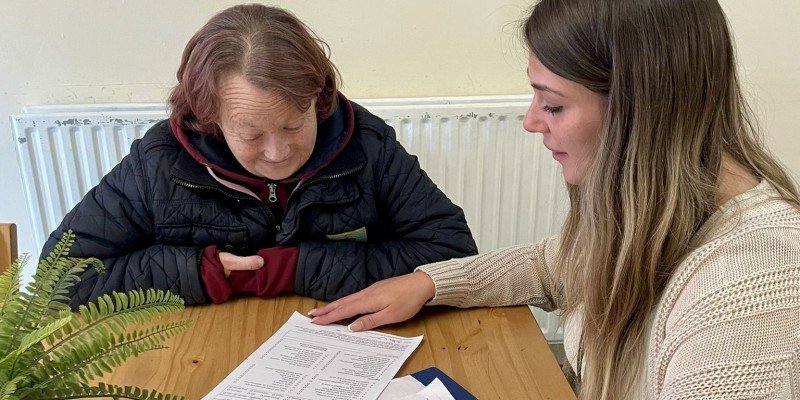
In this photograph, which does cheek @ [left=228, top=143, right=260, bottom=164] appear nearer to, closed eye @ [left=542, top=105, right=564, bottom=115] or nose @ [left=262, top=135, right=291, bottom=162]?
nose @ [left=262, top=135, right=291, bottom=162]

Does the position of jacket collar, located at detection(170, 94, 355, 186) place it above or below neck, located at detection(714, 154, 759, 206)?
below

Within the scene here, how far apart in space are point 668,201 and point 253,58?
0.69 meters

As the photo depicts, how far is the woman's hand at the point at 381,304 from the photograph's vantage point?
1.19 m

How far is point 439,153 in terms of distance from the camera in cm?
202

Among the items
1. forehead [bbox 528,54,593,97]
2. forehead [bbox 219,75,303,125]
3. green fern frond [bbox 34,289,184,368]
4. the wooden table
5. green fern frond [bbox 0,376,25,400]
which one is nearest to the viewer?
green fern frond [bbox 0,376,25,400]

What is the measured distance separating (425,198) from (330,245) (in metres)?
0.22

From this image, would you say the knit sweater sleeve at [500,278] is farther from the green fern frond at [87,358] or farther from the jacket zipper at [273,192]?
the green fern frond at [87,358]

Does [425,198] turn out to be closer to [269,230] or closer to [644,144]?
[269,230]

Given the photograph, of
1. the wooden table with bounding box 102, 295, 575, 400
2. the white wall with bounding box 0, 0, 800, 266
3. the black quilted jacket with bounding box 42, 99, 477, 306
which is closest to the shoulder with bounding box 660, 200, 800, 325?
the wooden table with bounding box 102, 295, 575, 400

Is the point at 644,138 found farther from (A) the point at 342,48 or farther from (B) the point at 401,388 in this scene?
(A) the point at 342,48

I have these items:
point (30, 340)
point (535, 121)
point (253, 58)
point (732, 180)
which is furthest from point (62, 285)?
point (732, 180)

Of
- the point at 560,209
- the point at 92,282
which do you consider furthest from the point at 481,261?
the point at 560,209

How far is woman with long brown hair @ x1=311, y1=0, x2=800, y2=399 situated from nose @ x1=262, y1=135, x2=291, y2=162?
45 centimetres

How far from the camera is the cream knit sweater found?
843 millimetres
